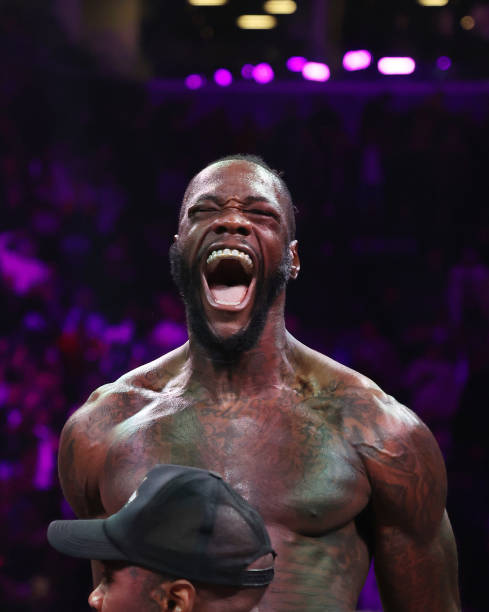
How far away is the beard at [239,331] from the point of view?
2.12 metres

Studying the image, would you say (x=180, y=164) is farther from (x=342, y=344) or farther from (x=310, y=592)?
(x=310, y=592)

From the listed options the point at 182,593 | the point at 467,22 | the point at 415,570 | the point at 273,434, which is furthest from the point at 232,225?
the point at 467,22

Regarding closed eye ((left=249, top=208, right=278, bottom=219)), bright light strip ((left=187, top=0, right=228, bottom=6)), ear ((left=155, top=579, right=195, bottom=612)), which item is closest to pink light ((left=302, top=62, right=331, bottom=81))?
bright light strip ((left=187, top=0, right=228, bottom=6))

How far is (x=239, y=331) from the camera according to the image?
6.91ft

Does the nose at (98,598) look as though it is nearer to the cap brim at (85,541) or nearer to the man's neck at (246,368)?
the cap brim at (85,541)

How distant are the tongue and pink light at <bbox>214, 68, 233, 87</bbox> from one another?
1711 millimetres

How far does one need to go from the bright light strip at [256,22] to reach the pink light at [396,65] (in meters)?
0.37

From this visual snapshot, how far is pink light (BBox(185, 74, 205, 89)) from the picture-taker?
3.76 metres

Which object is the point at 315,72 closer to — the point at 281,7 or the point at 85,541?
the point at 281,7

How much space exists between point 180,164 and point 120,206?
25 centimetres

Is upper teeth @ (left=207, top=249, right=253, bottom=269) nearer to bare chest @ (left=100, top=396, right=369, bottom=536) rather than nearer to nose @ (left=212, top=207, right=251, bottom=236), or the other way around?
nose @ (left=212, top=207, right=251, bottom=236)

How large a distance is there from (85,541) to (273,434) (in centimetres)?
69

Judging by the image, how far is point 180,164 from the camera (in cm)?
388

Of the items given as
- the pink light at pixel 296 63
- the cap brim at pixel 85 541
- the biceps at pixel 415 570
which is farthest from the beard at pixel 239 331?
the pink light at pixel 296 63
